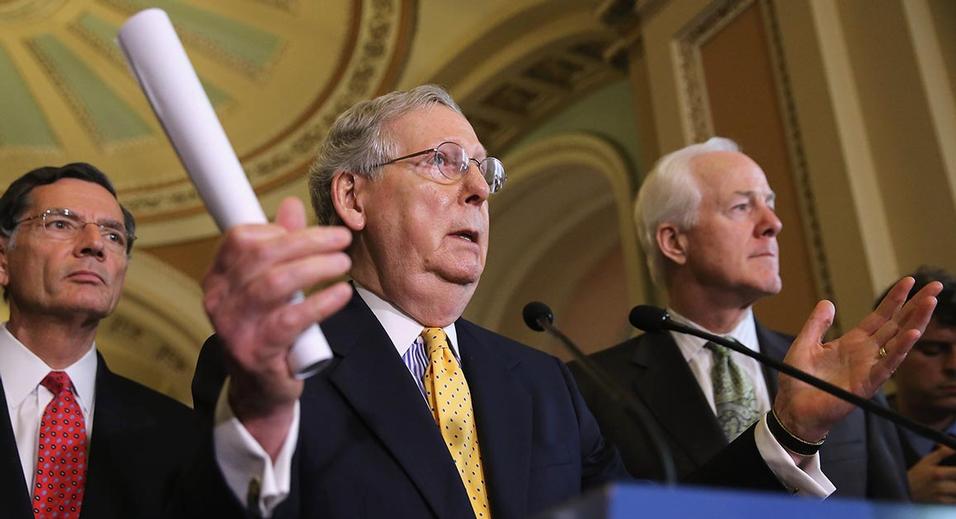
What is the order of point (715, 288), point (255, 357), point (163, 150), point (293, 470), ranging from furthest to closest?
1. point (163, 150)
2. point (715, 288)
3. point (293, 470)
4. point (255, 357)

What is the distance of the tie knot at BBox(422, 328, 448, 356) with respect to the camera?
2029 mm

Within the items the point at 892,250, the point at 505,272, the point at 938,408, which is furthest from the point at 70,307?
the point at 505,272

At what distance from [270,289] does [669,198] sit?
90.8 inches

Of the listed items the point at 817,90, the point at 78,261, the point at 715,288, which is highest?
the point at 817,90

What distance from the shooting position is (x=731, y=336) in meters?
Result: 3.07

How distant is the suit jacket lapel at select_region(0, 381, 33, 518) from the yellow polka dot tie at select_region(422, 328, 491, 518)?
0.87 meters

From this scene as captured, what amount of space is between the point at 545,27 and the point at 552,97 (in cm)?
82

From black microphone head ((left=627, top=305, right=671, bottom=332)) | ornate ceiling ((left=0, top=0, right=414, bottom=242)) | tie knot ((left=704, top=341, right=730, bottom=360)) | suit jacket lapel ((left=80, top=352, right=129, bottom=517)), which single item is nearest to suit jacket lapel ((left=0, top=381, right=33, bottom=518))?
suit jacket lapel ((left=80, top=352, right=129, bottom=517))

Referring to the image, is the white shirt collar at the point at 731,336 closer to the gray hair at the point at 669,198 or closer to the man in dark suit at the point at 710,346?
the man in dark suit at the point at 710,346

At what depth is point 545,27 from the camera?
7238mm

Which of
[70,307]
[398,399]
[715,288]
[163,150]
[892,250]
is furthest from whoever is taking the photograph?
[163,150]

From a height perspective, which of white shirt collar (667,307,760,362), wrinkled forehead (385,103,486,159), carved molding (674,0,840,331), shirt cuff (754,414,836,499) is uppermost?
carved molding (674,0,840,331)

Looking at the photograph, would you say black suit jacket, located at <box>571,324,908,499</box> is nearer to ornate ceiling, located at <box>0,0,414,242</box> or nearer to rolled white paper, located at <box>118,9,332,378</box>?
rolled white paper, located at <box>118,9,332,378</box>

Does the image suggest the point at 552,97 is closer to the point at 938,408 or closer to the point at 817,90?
the point at 817,90
